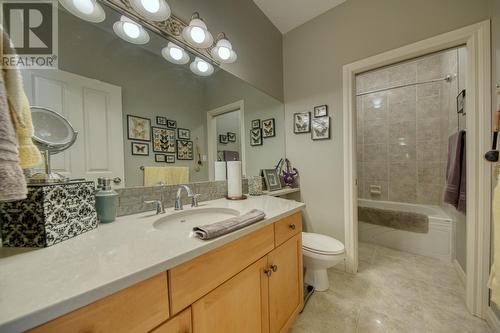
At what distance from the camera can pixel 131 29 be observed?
A: 3.11 ft

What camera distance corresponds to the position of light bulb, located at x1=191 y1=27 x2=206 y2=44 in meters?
1.16

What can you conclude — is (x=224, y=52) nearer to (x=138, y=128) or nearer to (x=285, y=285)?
(x=138, y=128)

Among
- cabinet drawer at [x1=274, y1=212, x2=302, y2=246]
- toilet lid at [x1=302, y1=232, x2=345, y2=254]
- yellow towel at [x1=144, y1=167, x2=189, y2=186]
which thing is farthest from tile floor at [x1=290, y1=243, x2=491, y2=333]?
yellow towel at [x1=144, y1=167, x2=189, y2=186]

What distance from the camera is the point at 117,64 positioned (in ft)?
3.03

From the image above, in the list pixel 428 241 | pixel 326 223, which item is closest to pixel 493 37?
pixel 326 223

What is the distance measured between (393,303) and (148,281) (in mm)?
1709

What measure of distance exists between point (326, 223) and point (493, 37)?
1682 millimetres

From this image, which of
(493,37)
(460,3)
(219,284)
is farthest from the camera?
(460,3)

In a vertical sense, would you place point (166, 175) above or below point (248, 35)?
below

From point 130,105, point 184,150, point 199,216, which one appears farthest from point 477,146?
point 130,105

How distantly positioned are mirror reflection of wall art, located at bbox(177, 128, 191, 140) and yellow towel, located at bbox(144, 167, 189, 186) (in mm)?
205

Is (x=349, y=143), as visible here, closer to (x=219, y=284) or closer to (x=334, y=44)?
(x=334, y=44)

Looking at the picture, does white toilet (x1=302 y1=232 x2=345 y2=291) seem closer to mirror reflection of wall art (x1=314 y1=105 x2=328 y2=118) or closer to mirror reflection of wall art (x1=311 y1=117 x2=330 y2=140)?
mirror reflection of wall art (x1=311 y1=117 x2=330 y2=140)

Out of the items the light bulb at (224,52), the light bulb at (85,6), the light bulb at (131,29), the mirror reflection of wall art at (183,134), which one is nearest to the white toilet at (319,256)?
the mirror reflection of wall art at (183,134)
